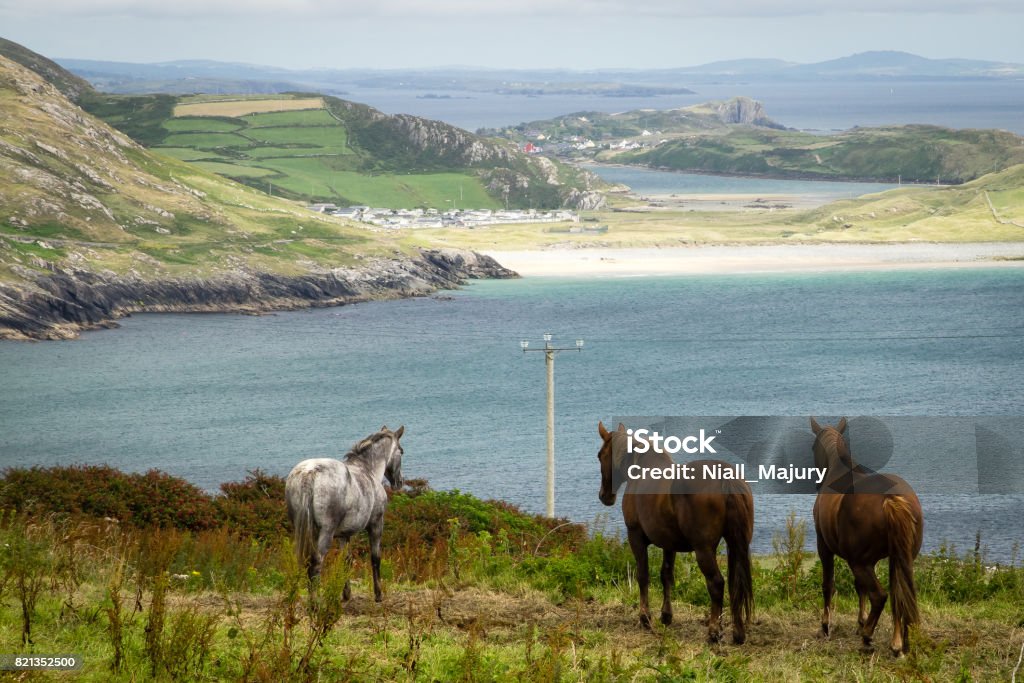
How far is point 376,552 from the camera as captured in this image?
50.8ft

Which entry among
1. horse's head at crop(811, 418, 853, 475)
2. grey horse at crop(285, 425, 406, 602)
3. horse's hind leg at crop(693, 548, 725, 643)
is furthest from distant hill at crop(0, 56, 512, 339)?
horse's head at crop(811, 418, 853, 475)

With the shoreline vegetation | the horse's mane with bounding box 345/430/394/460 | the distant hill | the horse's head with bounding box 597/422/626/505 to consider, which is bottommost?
the distant hill

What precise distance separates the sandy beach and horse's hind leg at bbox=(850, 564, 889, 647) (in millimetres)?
133336

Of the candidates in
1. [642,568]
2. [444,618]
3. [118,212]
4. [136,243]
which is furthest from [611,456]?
[118,212]

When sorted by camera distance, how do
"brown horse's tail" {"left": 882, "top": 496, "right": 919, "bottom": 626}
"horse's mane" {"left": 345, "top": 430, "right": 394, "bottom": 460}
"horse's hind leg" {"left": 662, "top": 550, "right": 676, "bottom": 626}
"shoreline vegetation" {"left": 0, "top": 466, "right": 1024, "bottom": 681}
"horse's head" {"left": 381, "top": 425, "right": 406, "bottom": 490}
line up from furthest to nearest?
"horse's head" {"left": 381, "top": 425, "right": 406, "bottom": 490} < "horse's mane" {"left": 345, "top": 430, "right": 394, "bottom": 460} < "horse's hind leg" {"left": 662, "top": 550, "right": 676, "bottom": 626} < "brown horse's tail" {"left": 882, "top": 496, "right": 919, "bottom": 626} < "shoreline vegetation" {"left": 0, "top": 466, "right": 1024, "bottom": 681}

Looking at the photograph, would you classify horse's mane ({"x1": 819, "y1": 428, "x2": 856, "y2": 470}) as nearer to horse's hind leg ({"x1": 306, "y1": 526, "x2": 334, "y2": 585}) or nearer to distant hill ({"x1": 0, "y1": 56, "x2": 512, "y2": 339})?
horse's hind leg ({"x1": 306, "y1": 526, "x2": 334, "y2": 585})

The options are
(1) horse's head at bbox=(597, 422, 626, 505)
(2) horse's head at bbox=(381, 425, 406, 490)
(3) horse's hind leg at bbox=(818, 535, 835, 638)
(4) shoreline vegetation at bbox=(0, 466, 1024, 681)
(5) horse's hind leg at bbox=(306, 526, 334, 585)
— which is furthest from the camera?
(2) horse's head at bbox=(381, 425, 406, 490)

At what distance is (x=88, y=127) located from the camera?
169 meters

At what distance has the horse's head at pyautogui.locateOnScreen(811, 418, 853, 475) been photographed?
1276cm

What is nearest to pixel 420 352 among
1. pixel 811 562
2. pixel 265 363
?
pixel 265 363

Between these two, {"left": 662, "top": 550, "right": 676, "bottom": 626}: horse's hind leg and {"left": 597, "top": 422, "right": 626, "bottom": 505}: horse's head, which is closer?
{"left": 662, "top": 550, "right": 676, "bottom": 626}: horse's hind leg

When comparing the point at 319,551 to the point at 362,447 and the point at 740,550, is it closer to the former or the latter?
the point at 362,447

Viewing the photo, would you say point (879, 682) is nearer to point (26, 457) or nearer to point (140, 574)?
point (140, 574)

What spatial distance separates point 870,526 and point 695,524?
Answer: 5.68 feet
